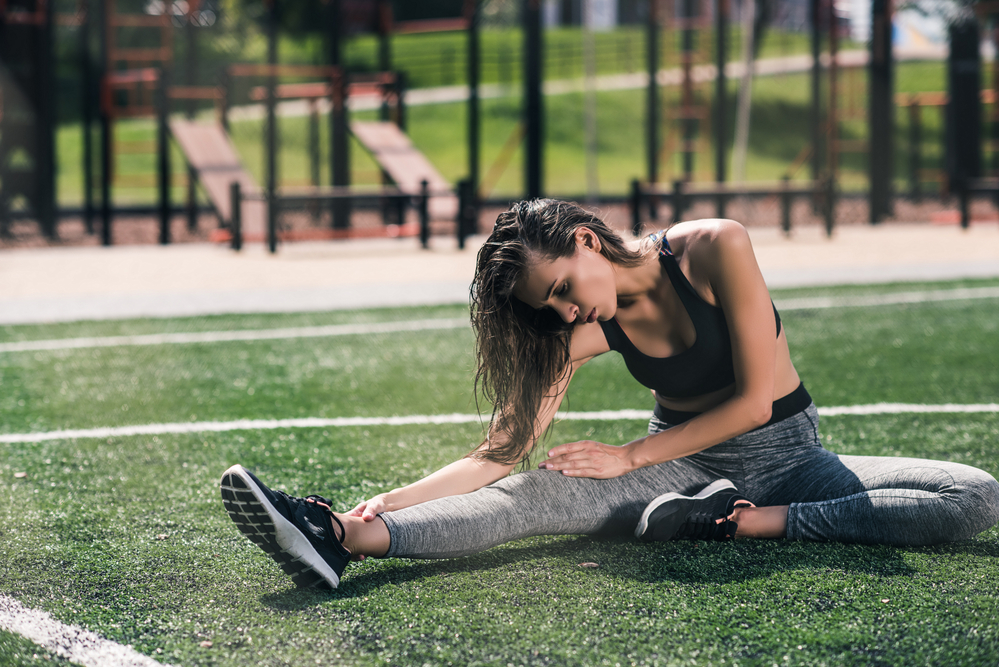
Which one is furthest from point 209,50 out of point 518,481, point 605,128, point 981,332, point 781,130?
point 518,481

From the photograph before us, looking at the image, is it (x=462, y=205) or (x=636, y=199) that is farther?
(x=636, y=199)

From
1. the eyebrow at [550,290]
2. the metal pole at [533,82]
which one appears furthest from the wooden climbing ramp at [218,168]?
the eyebrow at [550,290]

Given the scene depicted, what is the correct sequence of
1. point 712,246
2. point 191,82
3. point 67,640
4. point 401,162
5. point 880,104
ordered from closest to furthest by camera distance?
point 67,640
point 712,246
point 401,162
point 880,104
point 191,82

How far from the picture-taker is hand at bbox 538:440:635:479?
280cm

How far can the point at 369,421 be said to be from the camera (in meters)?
4.67

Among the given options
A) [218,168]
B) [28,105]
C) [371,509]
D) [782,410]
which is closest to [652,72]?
[218,168]

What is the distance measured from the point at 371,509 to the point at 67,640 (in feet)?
2.41

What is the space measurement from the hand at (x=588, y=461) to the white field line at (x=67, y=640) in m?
1.11

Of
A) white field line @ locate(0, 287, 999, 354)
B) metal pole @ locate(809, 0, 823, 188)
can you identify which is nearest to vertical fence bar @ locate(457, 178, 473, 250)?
white field line @ locate(0, 287, 999, 354)

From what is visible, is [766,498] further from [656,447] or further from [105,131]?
[105,131]

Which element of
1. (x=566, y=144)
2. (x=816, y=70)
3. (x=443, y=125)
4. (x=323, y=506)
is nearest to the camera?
(x=323, y=506)

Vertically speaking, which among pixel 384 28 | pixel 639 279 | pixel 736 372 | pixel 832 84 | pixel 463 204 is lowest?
pixel 736 372

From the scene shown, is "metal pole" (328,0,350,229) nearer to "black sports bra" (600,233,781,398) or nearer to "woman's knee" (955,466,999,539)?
"black sports bra" (600,233,781,398)

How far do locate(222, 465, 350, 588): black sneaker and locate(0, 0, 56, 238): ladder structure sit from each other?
41.8 ft
